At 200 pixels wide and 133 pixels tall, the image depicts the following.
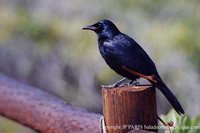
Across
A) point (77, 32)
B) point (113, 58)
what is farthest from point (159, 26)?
point (113, 58)

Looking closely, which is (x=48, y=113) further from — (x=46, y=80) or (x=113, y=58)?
(x=46, y=80)

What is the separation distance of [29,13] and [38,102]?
1.64m

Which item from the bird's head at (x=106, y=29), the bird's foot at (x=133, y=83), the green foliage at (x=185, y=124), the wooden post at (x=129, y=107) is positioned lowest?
the green foliage at (x=185, y=124)

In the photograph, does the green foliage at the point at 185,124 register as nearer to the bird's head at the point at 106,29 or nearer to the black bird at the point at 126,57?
the black bird at the point at 126,57

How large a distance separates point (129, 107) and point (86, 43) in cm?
188

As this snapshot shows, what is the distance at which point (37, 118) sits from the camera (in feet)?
5.05

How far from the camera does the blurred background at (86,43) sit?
2.98 meters

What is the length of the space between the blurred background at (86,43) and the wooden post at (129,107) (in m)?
1.66

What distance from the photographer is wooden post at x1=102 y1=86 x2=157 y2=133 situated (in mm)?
1163

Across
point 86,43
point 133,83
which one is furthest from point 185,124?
point 86,43

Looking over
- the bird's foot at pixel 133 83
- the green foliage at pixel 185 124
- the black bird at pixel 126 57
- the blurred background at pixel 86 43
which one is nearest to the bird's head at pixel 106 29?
A: the black bird at pixel 126 57

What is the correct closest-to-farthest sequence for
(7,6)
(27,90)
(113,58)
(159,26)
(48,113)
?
(113,58) < (48,113) < (27,90) < (159,26) < (7,6)

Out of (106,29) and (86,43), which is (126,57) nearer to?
(106,29)

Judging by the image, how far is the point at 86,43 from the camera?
303 centimetres
